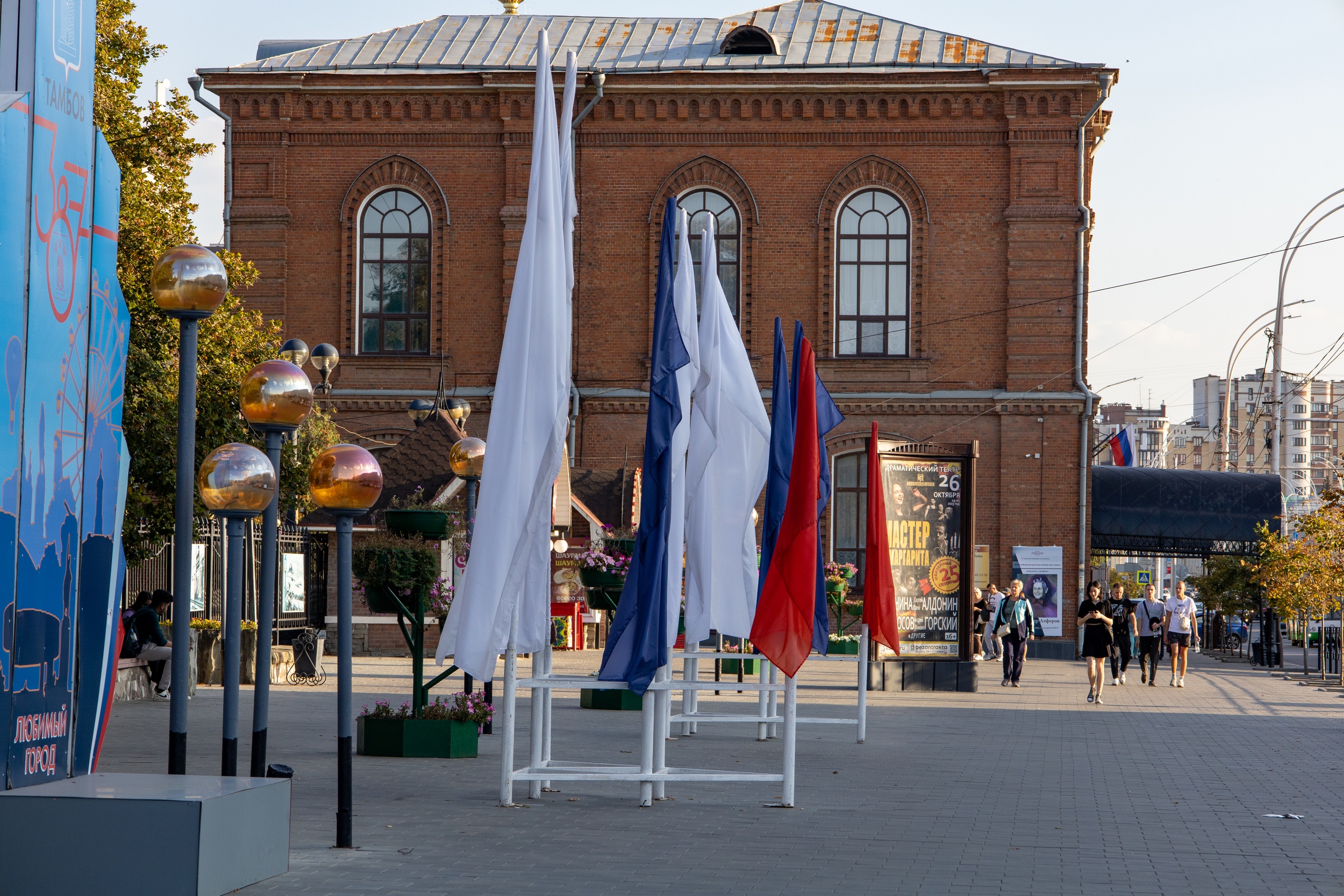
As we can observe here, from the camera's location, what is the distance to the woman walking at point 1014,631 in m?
21.8

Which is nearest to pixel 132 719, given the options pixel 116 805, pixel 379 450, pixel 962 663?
pixel 116 805

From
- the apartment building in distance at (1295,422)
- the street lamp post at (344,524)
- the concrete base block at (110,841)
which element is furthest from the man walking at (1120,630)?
the apartment building in distance at (1295,422)

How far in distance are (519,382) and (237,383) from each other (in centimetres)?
806

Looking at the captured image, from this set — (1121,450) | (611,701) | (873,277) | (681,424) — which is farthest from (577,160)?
(681,424)

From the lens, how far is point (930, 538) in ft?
60.4

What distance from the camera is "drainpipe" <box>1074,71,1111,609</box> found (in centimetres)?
2939

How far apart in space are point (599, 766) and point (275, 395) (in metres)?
3.59

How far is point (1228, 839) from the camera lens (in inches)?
344

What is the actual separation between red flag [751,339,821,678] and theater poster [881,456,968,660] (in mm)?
8378

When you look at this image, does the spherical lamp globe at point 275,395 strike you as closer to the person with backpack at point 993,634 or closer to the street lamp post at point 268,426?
the street lamp post at point 268,426

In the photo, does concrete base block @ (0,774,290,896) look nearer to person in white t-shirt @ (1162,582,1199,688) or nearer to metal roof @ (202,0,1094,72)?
person in white t-shirt @ (1162,582,1199,688)

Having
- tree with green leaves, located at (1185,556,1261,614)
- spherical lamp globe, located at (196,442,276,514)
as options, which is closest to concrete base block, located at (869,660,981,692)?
spherical lamp globe, located at (196,442,276,514)

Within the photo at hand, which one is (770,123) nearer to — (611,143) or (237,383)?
(611,143)

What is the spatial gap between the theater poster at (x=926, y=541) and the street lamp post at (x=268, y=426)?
10.6 metres
